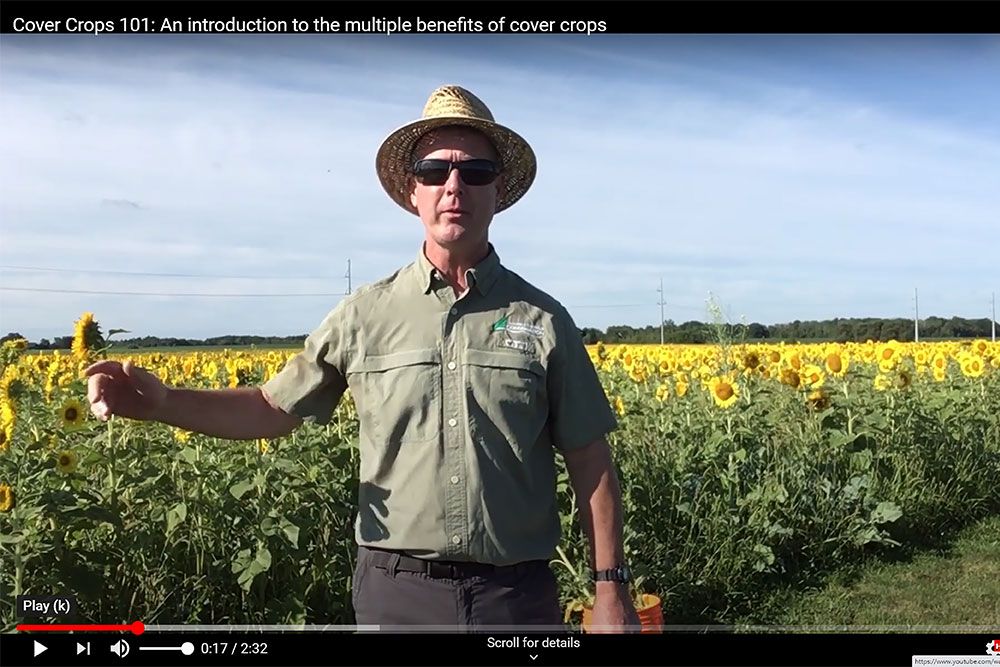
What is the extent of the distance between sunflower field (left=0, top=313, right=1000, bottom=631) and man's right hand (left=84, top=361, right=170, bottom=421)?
1032 millimetres

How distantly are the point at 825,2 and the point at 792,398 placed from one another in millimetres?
4475

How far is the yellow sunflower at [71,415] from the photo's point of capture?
359 centimetres

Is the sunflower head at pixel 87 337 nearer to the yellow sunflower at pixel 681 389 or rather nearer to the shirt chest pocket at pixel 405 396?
the shirt chest pocket at pixel 405 396

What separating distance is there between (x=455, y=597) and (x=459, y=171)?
1.06m

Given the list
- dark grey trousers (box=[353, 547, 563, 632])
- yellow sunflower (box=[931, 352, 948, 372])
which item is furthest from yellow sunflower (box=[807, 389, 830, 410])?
dark grey trousers (box=[353, 547, 563, 632])

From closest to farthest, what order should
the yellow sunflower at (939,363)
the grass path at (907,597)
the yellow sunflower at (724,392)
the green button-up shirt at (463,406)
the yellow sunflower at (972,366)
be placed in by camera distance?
1. the green button-up shirt at (463,406)
2. the grass path at (907,597)
3. the yellow sunflower at (724,392)
4. the yellow sunflower at (972,366)
5. the yellow sunflower at (939,363)

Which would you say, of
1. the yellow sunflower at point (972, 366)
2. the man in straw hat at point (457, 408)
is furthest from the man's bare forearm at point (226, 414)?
the yellow sunflower at point (972, 366)

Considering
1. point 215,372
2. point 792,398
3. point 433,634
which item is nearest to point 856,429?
point 792,398

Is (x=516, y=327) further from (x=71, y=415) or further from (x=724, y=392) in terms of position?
(x=724, y=392)

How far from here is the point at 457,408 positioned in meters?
2.32

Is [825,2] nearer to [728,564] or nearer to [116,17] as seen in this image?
[116,17]

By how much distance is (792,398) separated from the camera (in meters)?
6.58

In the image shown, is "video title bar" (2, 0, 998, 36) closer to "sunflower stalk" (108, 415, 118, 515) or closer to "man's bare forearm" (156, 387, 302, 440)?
"man's bare forearm" (156, 387, 302, 440)

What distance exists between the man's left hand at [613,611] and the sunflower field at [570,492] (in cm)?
134
